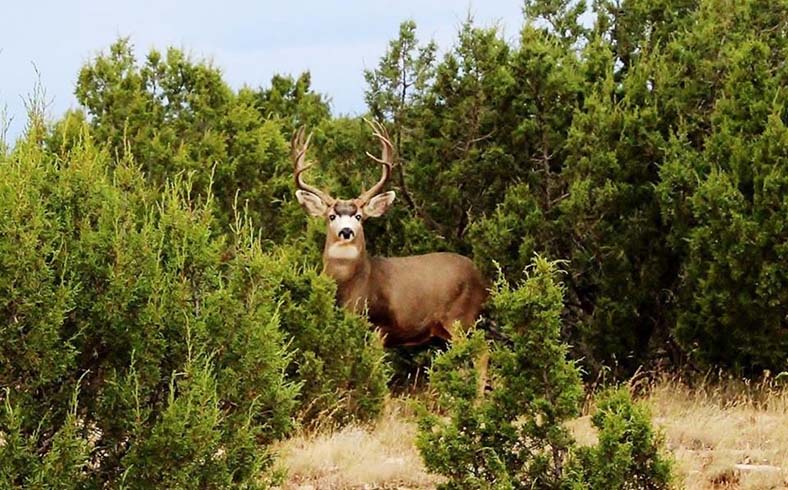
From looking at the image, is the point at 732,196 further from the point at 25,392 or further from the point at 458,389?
the point at 25,392

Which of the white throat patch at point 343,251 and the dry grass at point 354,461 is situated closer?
the dry grass at point 354,461

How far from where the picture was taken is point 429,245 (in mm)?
12766

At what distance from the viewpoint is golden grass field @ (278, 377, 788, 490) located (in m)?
7.88

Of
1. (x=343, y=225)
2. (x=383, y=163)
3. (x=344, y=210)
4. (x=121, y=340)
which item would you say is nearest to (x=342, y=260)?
(x=343, y=225)

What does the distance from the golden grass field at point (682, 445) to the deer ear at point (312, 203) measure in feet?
5.96

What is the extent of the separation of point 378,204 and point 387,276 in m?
0.68

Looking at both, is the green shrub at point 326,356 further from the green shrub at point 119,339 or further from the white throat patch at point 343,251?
the green shrub at point 119,339

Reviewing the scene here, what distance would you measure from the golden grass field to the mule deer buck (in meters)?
1.17

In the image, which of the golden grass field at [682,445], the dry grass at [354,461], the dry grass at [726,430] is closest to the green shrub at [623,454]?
the golden grass field at [682,445]

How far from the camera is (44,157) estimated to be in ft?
19.3

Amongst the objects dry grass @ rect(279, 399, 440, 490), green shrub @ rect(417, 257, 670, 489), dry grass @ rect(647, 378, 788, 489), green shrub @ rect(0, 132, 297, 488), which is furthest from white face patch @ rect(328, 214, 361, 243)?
green shrub @ rect(0, 132, 297, 488)

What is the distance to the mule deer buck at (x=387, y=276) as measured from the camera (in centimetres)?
1117

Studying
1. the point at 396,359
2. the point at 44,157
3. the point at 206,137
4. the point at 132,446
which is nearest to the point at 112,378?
the point at 132,446

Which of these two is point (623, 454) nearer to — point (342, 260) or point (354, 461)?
point (354, 461)
